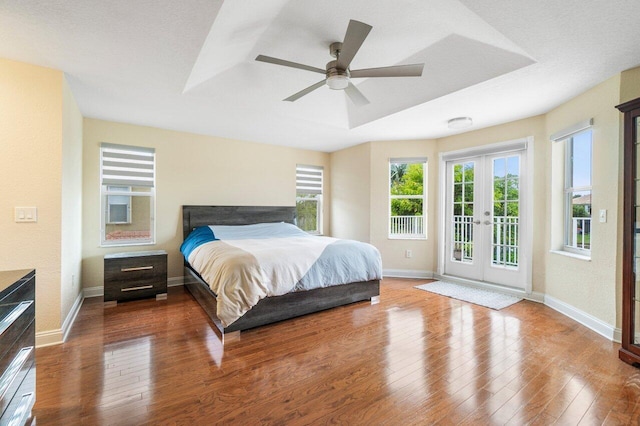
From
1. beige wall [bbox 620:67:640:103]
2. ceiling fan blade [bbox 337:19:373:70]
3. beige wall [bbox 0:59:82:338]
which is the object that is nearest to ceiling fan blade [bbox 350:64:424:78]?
ceiling fan blade [bbox 337:19:373:70]

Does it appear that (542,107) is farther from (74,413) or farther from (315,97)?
(74,413)

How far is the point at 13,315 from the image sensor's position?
4.39ft

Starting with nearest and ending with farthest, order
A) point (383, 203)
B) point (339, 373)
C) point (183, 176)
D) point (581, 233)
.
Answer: point (339, 373) < point (581, 233) < point (183, 176) < point (383, 203)

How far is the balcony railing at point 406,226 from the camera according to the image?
509 centimetres

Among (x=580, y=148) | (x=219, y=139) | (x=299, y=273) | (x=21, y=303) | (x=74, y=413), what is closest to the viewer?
(x=21, y=303)

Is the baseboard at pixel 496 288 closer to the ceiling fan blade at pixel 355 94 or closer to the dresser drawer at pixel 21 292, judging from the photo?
the ceiling fan blade at pixel 355 94

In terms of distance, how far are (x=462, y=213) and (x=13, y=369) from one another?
5052 mm

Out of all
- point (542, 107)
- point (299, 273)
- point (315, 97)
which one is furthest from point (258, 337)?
point (542, 107)

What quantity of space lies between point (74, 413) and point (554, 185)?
4923mm

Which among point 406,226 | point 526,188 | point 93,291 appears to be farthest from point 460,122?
point 93,291

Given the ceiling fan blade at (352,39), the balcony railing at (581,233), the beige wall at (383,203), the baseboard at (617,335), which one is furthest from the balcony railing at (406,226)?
the ceiling fan blade at (352,39)

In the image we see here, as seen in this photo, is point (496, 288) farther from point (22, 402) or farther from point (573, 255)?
point (22, 402)

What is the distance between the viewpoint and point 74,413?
5.33 ft

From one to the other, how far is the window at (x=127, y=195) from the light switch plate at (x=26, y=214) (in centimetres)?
162
